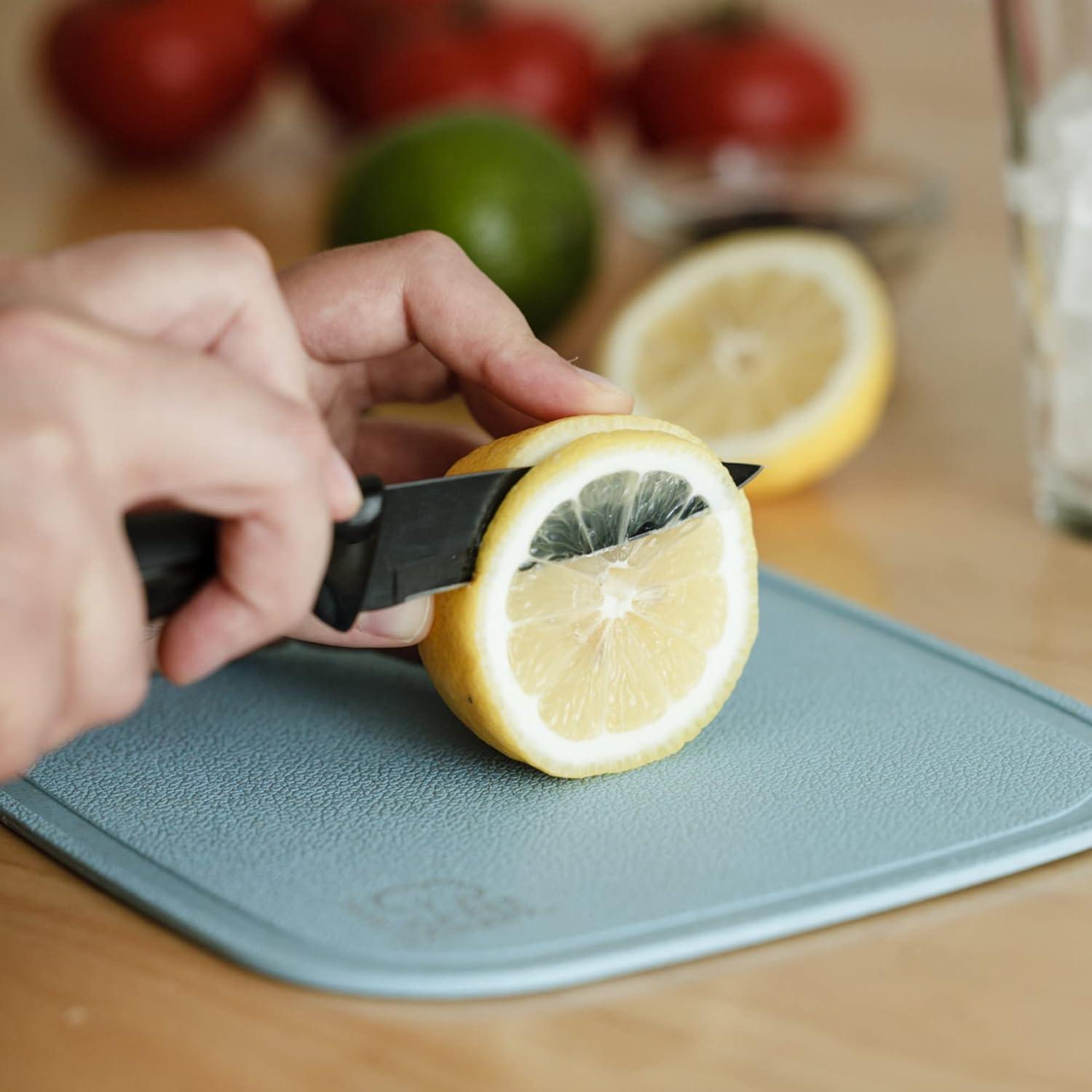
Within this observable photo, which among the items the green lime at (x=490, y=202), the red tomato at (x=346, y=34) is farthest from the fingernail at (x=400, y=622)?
the red tomato at (x=346, y=34)

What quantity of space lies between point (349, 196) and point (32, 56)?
1.10 m

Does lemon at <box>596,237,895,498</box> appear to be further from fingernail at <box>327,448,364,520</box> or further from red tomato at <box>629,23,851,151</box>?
red tomato at <box>629,23,851,151</box>

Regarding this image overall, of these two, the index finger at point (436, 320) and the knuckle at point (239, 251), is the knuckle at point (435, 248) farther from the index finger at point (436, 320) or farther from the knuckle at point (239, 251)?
the knuckle at point (239, 251)

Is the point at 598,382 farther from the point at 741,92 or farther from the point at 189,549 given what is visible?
the point at 741,92

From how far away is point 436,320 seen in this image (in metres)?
0.75

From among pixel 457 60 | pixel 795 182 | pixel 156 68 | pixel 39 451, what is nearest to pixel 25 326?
pixel 39 451

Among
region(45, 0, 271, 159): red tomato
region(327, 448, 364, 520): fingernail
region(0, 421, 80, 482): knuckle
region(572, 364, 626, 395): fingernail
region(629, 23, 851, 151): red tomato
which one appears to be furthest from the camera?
region(45, 0, 271, 159): red tomato

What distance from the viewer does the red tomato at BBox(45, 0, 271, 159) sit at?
192 centimetres

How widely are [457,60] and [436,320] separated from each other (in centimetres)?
114

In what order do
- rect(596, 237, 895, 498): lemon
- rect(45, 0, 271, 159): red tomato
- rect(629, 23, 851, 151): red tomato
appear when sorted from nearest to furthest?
rect(596, 237, 895, 498): lemon, rect(629, 23, 851, 151): red tomato, rect(45, 0, 271, 159): red tomato

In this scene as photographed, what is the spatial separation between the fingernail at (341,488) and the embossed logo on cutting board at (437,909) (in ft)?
0.51

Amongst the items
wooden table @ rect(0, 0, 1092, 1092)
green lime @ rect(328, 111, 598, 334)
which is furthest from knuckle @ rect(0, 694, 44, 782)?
green lime @ rect(328, 111, 598, 334)

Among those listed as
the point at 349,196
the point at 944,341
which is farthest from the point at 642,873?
the point at 944,341

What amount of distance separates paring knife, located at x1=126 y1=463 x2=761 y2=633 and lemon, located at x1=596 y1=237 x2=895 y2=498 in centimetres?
41
